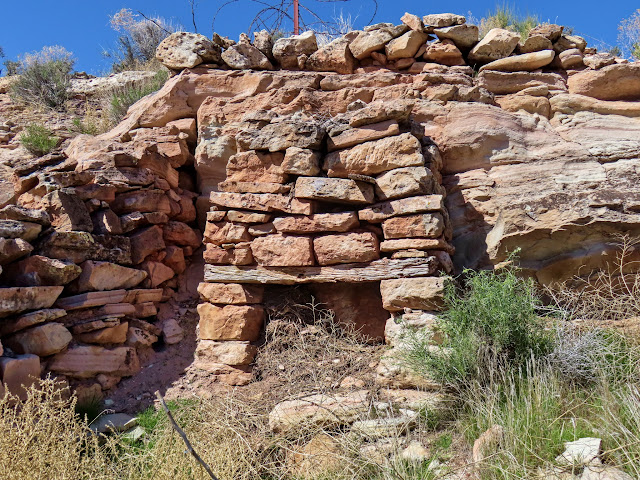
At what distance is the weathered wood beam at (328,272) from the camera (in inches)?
164

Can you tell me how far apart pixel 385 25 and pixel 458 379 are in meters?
3.96

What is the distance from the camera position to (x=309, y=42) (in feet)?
19.2

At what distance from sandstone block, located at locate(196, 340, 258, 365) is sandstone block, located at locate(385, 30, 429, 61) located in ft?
11.3

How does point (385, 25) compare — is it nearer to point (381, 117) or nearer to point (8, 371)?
point (381, 117)

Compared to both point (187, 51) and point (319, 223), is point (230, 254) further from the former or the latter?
point (187, 51)

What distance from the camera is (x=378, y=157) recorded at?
177 inches

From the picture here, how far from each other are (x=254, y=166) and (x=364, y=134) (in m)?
1.04

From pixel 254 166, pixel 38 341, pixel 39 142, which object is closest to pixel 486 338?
pixel 254 166

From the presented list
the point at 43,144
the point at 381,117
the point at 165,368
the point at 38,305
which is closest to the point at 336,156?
the point at 381,117

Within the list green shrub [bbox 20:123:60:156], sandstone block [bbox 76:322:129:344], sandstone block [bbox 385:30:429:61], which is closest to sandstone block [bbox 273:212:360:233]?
sandstone block [bbox 76:322:129:344]

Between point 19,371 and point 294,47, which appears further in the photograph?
point 294,47

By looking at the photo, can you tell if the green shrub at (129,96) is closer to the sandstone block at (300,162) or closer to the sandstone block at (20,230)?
the sandstone block at (20,230)

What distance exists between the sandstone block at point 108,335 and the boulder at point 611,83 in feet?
16.6

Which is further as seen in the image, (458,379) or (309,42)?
(309,42)
